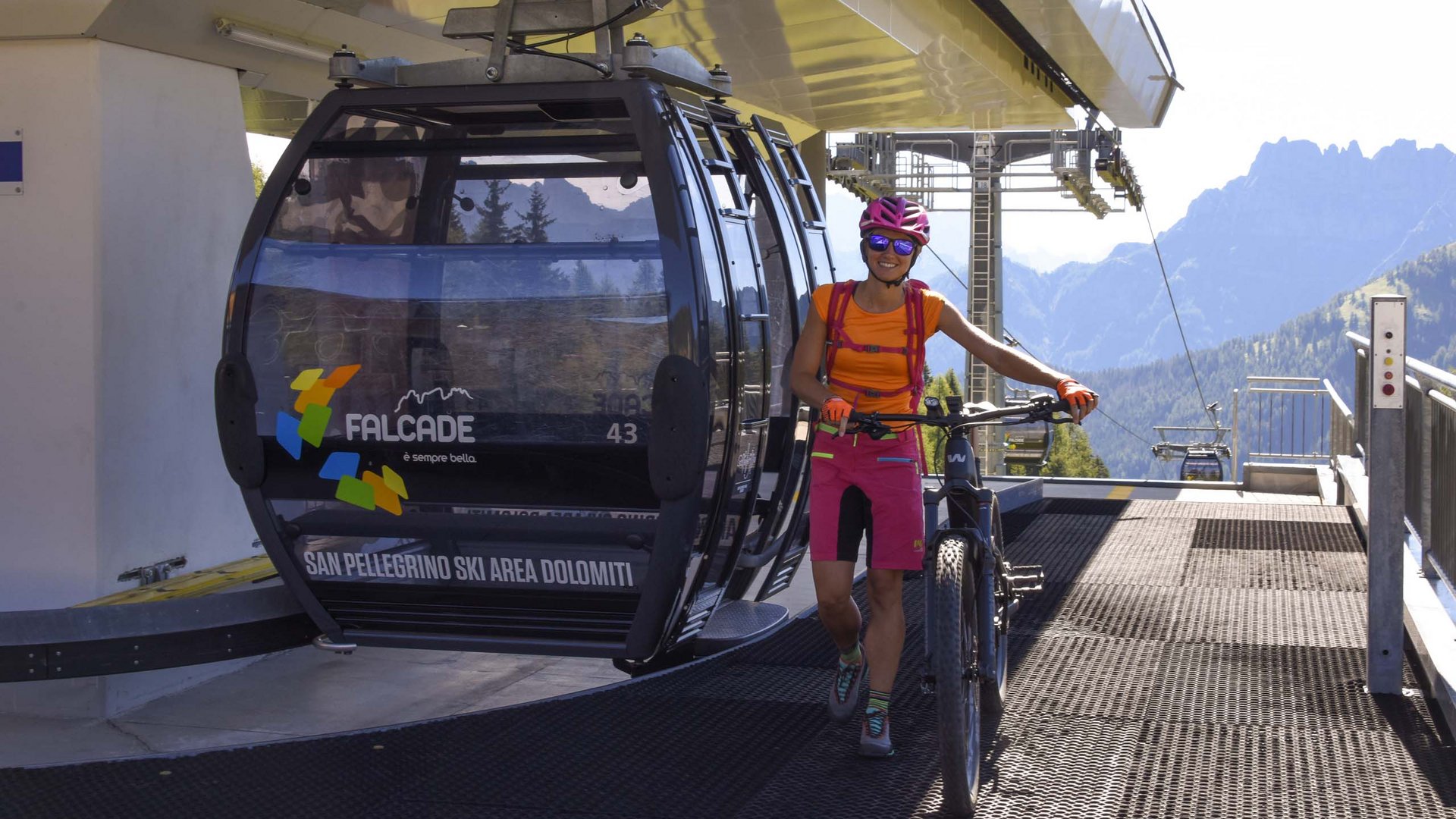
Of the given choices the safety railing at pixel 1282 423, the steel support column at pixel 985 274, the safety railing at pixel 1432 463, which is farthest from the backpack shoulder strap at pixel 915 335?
the steel support column at pixel 985 274

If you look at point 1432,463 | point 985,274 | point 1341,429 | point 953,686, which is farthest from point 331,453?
point 985,274

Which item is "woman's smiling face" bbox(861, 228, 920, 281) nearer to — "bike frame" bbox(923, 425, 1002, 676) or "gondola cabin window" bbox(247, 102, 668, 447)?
"bike frame" bbox(923, 425, 1002, 676)

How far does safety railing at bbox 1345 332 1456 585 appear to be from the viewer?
5.79 meters

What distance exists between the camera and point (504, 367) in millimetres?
4844

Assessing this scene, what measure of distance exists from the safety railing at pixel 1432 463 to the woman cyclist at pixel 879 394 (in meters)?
1.98

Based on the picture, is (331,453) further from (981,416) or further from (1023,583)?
(1023,583)

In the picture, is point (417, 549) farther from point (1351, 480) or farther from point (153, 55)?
point (1351, 480)

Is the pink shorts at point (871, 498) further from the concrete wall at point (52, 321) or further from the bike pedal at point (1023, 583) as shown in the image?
the concrete wall at point (52, 321)

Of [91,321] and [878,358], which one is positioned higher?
[91,321]

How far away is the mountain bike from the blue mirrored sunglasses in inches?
18.8

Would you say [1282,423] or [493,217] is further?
[1282,423]

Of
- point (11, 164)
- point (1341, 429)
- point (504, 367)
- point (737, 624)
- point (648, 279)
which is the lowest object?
point (737, 624)

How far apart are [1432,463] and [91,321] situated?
567 cm

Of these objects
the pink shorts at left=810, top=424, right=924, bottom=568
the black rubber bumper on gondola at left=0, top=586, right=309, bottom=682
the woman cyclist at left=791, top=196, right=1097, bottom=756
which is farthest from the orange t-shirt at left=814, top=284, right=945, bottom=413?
the black rubber bumper on gondola at left=0, top=586, right=309, bottom=682
